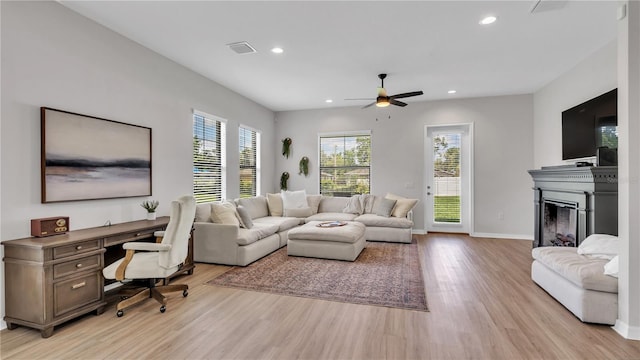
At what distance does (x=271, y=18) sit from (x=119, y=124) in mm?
2095

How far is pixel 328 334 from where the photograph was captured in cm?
234

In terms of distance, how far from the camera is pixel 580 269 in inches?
99.8

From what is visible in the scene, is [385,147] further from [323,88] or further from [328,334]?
[328,334]

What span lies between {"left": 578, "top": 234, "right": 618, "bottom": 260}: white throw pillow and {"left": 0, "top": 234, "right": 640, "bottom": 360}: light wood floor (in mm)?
585

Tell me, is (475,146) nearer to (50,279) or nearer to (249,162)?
(249,162)

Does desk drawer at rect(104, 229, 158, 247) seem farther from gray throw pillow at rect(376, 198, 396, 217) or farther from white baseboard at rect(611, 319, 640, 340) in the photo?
white baseboard at rect(611, 319, 640, 340)

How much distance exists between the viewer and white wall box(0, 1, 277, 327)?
2500mm

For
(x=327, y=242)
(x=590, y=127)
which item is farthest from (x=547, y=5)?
(x=327, y=242)

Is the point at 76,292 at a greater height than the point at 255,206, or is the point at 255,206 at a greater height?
the point at 255,206

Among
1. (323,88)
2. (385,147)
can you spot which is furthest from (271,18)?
(385,147)

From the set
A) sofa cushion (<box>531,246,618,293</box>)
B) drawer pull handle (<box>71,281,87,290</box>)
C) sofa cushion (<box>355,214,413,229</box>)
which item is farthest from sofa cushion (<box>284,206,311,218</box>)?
sofa cushion (<box>531,246,618,293</box>)

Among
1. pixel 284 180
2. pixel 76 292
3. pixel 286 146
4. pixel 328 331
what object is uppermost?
pixel 286 146

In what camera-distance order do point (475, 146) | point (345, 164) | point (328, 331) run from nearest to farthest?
1. point (328, 331)
2. point (475, 146)
3. point (345, 164)

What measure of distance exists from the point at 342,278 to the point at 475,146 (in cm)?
441
